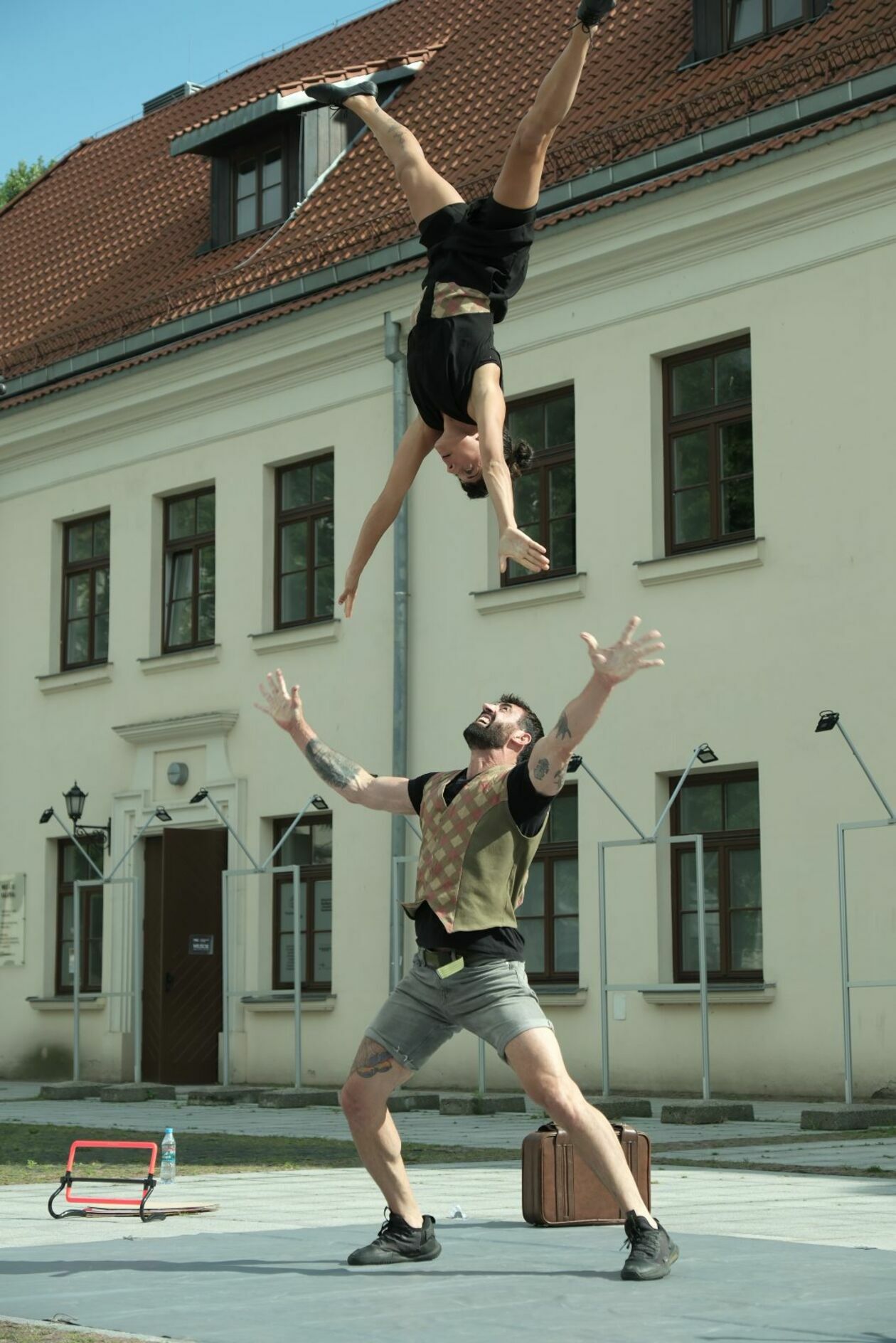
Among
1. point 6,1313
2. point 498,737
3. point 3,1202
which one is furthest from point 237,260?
point 6,1313

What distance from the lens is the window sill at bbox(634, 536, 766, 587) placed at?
18.5 metres

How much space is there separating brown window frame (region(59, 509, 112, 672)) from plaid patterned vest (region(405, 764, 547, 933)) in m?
18.2

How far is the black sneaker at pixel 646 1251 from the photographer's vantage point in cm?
716

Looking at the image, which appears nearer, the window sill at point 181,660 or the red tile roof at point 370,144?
the red tile roof at point 370,144

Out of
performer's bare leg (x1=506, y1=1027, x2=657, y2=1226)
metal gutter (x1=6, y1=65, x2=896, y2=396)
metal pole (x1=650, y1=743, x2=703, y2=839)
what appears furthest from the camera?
metal gutter (x1=6, y1=65, x2=896, y2=396)

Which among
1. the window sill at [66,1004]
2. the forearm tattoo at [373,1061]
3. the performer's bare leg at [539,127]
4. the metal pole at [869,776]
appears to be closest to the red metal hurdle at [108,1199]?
the forearm tattoo at [373,1061]

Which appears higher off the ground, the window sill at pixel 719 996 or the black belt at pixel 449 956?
the black belt at pixel 449 956

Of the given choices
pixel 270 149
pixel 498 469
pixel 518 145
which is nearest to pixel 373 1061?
pixel 498 469

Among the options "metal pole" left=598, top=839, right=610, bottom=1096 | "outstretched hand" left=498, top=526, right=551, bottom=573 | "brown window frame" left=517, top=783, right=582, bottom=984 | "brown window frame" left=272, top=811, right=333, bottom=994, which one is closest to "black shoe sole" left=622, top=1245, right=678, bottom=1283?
"outstretched hand" left=498, top=526, right=551, bottom=573

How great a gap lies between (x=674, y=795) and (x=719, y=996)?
1826 millimetres

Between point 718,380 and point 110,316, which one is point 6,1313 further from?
point 110,316

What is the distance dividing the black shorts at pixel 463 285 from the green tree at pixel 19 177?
124ft

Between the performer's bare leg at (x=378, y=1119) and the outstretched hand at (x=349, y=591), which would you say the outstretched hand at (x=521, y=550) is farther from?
the performer's bare leg at (x=378, y=1119)

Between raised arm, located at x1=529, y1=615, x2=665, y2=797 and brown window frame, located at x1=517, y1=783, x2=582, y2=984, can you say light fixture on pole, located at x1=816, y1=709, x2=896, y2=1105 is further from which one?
raised arm, located at x1=529, y1=615, x2=665, y2=797
